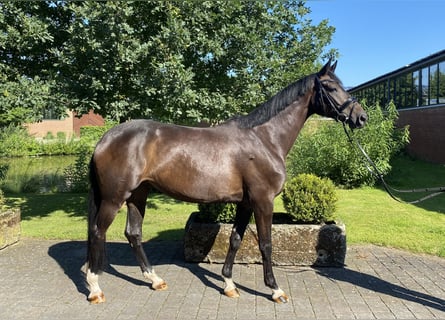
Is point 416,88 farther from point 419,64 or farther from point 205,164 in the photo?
point 205,164

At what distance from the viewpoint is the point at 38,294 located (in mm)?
4250

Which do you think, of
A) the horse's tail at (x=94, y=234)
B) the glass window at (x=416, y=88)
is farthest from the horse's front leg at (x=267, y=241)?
the glass window at (x=416, y=88)

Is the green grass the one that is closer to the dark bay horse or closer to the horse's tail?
the horse's tail

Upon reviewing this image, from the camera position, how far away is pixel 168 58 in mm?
6137

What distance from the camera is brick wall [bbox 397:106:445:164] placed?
1719 cm

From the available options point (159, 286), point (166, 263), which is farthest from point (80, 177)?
point (159, 286)

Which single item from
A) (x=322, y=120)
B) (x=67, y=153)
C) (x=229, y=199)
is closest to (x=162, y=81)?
(x=229, y=199)

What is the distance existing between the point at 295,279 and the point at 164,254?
6.83ft

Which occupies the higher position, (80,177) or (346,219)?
(80,177)

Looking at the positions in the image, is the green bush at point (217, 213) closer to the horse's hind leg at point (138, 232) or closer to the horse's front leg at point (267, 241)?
the horse's hind leg at point (138, 232)

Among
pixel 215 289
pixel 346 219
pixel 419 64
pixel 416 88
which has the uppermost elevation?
pixel 419 64

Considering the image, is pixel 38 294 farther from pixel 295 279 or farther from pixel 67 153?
pixel 67 153

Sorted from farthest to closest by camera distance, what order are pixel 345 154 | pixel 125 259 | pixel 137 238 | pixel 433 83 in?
pixel 433 83 < pixel 345 154 < pixel 125 259 < pixel 137 238

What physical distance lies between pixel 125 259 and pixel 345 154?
8269mm
